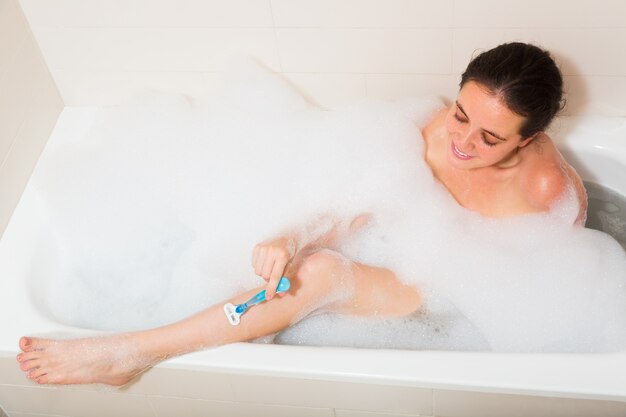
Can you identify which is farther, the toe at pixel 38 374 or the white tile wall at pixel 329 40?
the white tile wall at pixel 329 40

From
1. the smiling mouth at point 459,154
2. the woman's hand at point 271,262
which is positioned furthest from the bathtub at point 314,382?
the smiling mouth at point 459,154

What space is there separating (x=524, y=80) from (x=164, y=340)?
83 centimetres

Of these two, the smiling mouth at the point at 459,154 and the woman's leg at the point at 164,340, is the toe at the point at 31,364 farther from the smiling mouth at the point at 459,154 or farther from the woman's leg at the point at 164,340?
the smiling mouth at the point at 459,154

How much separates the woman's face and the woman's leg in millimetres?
354

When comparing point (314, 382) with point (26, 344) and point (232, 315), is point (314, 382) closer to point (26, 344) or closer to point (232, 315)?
point (232, 315)

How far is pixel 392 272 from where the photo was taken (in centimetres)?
153

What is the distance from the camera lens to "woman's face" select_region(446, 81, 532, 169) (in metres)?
1.30

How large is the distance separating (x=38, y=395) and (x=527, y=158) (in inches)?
46.3

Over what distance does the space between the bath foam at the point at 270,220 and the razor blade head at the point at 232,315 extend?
20cm

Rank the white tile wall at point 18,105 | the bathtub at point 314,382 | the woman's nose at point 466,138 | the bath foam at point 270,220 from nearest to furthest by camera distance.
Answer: the bathtub at point 314,382 < the woman's nose at point 466,138 < the bath foam at point 270,220 < the white tile wall at point 18,105

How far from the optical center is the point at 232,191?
5.40ft

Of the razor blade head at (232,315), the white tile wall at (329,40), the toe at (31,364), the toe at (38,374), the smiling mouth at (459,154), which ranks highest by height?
the white tile wall at (329,40)

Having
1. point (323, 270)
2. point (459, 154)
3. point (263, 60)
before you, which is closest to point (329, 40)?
point (263, 60)

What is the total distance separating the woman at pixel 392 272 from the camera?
4.27ft
